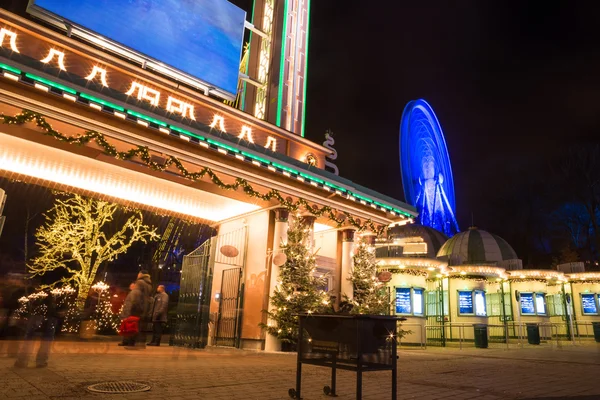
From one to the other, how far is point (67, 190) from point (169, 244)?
18535mm

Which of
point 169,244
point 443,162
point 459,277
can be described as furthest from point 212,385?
point 443,162

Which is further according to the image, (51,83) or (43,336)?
(51,83)

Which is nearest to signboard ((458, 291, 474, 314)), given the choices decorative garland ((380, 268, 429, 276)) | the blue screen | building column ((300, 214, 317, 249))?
decorative garland ((380, 268, 429, 276))

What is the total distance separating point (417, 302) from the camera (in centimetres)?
2219

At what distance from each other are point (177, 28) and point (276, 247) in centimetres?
887

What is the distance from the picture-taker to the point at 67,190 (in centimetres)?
1370

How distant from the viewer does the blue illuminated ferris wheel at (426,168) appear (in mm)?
40500

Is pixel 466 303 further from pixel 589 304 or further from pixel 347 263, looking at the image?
pixel 347 263

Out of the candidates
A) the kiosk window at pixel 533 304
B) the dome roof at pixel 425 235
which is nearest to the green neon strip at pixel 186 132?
the dome roof at pixel 425 235

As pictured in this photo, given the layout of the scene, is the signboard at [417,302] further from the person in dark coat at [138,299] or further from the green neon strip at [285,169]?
the person in dark coat at [138,299]

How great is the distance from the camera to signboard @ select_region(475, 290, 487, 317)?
25125 mm

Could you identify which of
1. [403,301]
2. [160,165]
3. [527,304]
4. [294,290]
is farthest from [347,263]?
[527,304]

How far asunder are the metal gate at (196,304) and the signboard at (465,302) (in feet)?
57.2

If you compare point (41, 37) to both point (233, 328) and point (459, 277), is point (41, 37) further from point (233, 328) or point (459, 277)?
point (459, 277)
